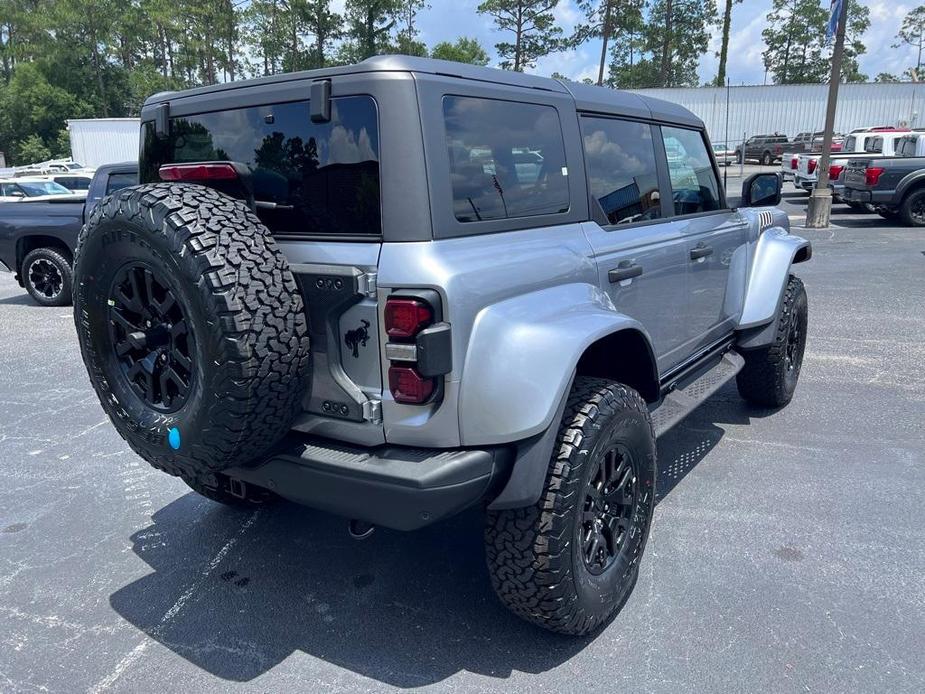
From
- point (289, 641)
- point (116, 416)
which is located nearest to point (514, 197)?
point (116, 416)

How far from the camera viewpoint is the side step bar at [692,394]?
11.0 ft

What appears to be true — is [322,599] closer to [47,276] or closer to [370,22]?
[47,276]

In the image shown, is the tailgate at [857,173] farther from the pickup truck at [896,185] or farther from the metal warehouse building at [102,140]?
the metal warehouse building at [102,140]

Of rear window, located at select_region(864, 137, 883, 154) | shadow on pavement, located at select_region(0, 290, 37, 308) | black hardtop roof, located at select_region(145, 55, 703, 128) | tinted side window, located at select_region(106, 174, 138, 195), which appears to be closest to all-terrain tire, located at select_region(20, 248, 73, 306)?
shadow on pavement, located at select_region(0, 290, 37, 308)

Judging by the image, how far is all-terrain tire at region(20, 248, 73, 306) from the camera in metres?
9.17

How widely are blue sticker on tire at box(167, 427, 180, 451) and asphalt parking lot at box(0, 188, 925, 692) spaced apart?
2.79ft

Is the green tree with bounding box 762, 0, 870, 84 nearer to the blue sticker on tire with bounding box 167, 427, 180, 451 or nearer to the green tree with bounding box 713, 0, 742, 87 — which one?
the green tree with bounding box 713, 0, 742, 87

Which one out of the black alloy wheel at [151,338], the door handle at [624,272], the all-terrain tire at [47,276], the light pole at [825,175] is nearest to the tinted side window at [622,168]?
the door handle at [624,272]

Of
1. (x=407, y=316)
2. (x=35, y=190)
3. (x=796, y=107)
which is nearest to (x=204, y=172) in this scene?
(x=407, y=316)

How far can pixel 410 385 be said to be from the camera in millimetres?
2217

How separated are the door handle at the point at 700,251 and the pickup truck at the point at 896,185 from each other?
42.9ft

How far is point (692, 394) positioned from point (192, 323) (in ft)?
8.59

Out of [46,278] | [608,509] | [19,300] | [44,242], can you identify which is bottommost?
[19,300]

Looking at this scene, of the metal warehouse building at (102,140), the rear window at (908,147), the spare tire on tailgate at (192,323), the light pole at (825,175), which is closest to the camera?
the spare tire on tailgate at (192,323)
